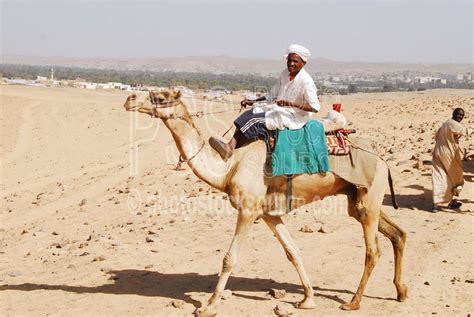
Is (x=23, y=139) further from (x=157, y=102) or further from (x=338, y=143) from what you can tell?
(x=338, y=143)

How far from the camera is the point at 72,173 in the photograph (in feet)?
63.8

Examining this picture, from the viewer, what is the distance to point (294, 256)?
24.3 feet

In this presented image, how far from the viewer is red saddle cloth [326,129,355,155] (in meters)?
7.35

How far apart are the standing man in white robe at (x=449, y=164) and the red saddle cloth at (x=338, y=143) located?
5305 millimetres

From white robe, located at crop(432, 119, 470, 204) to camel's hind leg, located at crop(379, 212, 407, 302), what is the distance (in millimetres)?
4706

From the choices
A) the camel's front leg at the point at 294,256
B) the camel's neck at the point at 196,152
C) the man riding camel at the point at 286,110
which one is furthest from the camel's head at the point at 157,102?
the camel's front leg at the point at 294,256

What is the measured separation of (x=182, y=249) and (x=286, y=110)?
3.62 metres

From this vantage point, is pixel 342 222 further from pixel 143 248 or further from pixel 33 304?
pixel 33 304

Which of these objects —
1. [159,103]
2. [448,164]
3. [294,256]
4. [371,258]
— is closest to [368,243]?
[371,258]

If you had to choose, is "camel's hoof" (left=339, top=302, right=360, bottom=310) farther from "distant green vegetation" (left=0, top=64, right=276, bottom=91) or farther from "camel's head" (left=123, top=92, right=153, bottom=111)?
"distant green vegetation" (left=0, top=64, right=276, bottom=91)

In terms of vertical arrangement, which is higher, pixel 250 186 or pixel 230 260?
pixel 250 186

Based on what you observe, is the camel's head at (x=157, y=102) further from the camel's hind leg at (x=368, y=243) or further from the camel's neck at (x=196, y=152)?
the camel's hind leg at (x=368, y=243)

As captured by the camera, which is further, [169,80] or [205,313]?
[169,80]

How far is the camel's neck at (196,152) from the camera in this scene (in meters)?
7.06
